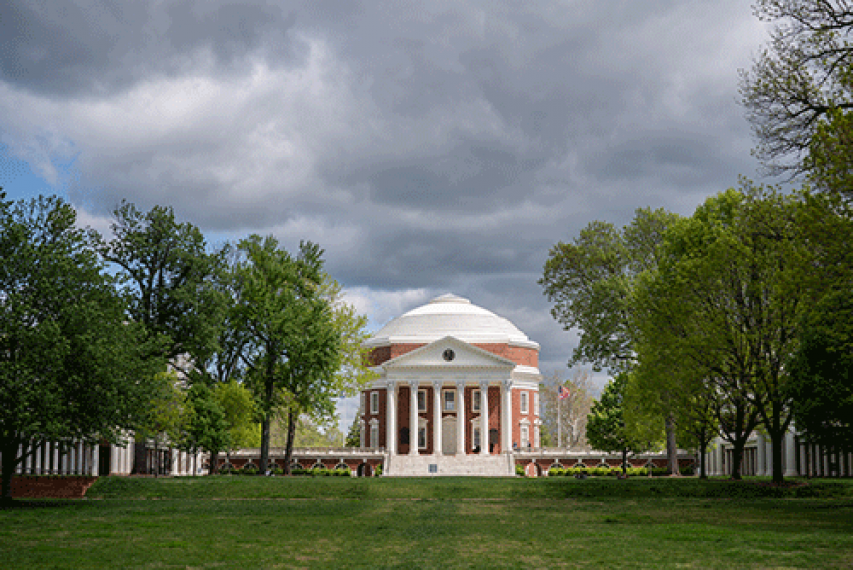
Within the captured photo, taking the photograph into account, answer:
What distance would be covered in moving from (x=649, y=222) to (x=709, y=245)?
59.7 ft

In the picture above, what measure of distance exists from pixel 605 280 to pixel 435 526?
33601mm

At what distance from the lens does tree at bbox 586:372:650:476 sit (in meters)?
66.2

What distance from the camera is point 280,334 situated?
5062cm

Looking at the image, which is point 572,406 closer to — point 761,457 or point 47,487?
point 761,457

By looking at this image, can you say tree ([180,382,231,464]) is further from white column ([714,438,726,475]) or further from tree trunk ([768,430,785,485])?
white column ([714,438,726,475])

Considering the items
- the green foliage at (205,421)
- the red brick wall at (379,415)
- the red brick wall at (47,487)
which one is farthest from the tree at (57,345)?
Answer: the red brick wall at (379,415)

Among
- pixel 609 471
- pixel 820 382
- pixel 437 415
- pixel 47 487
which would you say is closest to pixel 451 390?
pixel 437 415

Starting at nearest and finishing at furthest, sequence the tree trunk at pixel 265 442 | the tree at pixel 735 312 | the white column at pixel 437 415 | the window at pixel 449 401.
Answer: the tree at pixel 735 312 < the tree trunk at pixel 265 442 < the white column at pixel 437 415 < the window at pixel 449 401

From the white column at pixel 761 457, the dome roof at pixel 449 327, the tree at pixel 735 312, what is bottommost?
the white column at pixel 761 457

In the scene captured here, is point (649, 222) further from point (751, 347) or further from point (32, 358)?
point (32, 358)

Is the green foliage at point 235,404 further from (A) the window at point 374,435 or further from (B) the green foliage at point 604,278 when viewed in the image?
(A) the window at point 374,435

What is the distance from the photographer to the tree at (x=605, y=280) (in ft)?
170

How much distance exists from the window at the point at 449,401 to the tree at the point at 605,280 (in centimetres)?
4005

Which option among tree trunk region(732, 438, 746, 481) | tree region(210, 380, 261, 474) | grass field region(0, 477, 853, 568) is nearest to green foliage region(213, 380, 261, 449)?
tree region(210, 380, 261, 474)
